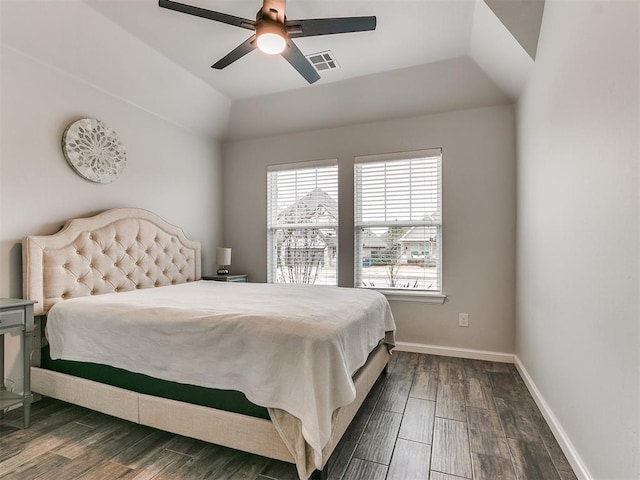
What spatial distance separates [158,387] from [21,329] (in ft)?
3.38

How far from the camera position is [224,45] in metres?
2.95

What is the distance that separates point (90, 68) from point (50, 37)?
0.35m

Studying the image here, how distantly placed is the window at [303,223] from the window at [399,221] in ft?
1.12

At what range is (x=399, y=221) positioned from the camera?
380cm

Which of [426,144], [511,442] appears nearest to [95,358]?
[511,442]

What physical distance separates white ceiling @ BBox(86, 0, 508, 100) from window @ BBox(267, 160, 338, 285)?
1.08 m

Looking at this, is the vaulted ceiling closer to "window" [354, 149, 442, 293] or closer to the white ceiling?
the white ceiling

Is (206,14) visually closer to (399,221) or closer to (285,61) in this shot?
(285,61)

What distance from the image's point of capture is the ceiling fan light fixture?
1.98m

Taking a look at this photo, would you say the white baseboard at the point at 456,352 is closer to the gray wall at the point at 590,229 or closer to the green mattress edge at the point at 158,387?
the gray wall at the point at 590,229

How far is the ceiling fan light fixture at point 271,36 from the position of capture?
198 centimetres

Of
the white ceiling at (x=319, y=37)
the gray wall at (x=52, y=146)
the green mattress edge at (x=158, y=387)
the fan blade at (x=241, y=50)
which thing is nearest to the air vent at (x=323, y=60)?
the white ceiling at (x=319, y=37)

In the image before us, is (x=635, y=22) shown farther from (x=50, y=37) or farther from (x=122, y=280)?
(x=122, y=280)

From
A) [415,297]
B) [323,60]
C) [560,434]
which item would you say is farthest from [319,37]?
[560,434]
